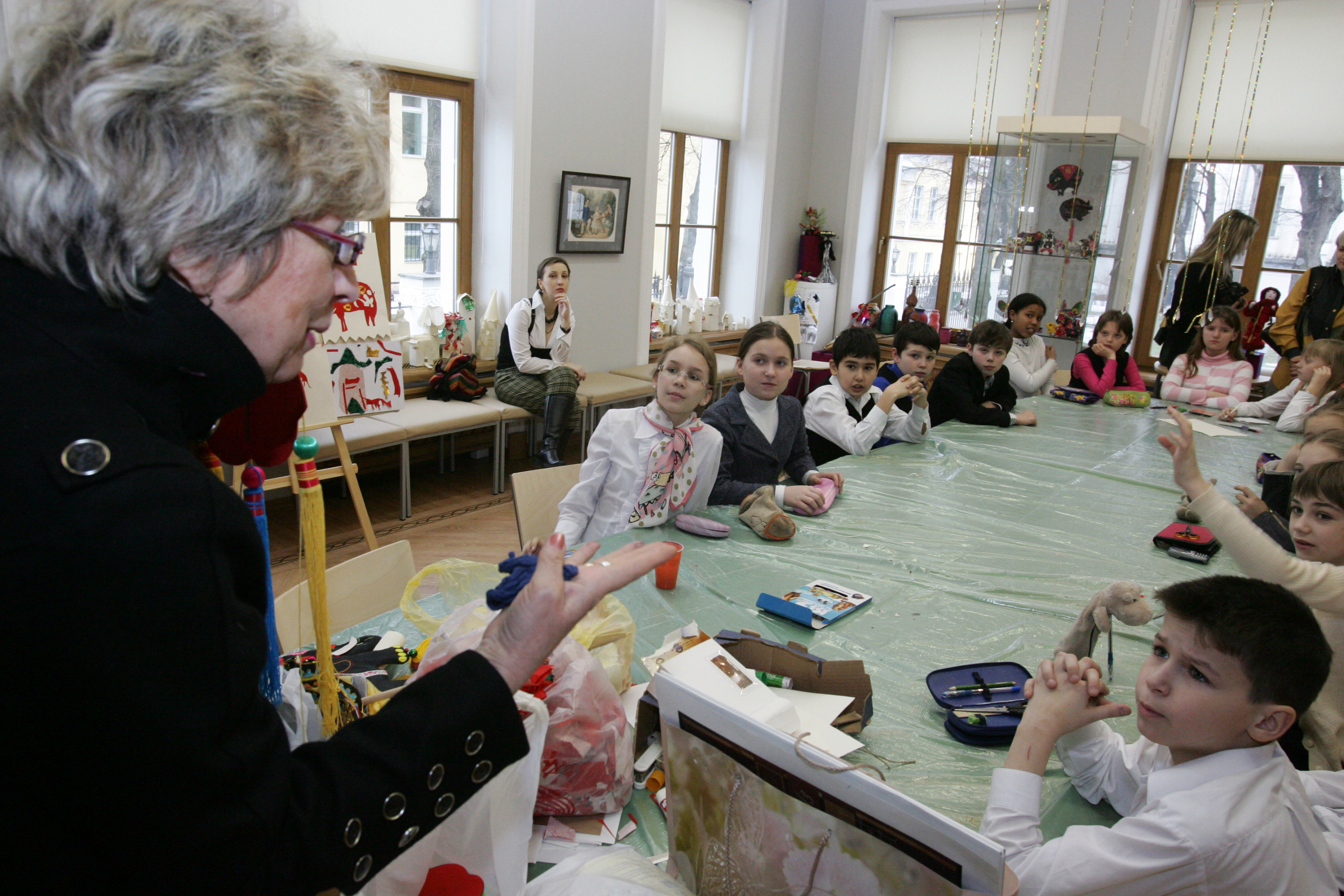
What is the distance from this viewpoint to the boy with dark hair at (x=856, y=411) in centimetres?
341

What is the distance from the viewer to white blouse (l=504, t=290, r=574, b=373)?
490cm

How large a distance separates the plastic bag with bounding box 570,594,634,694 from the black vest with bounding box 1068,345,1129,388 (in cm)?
411

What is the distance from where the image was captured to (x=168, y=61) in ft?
2.06

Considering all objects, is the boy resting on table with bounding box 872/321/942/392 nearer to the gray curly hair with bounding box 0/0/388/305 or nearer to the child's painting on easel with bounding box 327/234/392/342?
the child's painting on easel with bounding box 327/234/392/342

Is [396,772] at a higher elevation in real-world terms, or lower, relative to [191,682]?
lower

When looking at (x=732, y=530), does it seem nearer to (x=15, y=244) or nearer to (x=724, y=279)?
(x=15, y=244)

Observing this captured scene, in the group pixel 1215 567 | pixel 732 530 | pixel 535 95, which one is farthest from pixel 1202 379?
pixel 535 95

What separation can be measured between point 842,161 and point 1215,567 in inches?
219

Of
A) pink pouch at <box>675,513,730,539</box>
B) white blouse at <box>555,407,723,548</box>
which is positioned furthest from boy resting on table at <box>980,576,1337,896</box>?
white blouse at <box>555,407,723,548</box>

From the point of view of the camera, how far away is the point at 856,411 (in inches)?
142

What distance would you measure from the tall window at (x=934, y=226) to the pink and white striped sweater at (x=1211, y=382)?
2437 millimetres

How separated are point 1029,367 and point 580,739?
169 inches

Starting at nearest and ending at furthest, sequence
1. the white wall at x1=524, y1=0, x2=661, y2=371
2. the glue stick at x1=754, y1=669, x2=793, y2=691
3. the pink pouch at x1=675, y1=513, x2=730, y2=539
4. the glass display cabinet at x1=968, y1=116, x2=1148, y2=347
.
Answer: the glue stick at x1=754, y1=669, x2=793, y2=691, the pink pouch at x1=675, y1=513, x2=730, y2=539, the white wall at x1=524, y1=0, x2=661, y2=371, the glass display cabinet at x1=968, y1=116, x2=1148, y2=347

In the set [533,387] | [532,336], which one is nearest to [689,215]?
[532,336]
